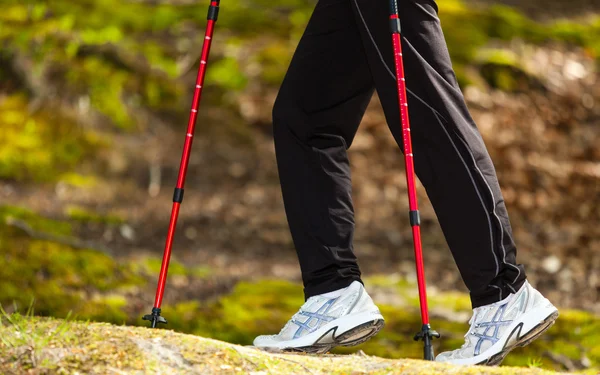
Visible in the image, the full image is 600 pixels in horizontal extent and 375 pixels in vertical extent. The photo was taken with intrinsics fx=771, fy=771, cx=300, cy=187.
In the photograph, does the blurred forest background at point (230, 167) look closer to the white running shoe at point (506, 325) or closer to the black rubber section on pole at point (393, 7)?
the white running shoe at point (506, 325)

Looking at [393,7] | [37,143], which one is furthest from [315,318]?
[37,143]

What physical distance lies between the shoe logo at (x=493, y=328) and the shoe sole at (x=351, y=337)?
451 mm

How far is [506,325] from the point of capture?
127 inches

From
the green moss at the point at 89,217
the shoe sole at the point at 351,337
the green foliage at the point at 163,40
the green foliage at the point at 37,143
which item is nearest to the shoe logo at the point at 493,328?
the shoe sole at the point at 351,337

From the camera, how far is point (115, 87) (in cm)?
1134

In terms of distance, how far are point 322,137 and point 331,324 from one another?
0.91m

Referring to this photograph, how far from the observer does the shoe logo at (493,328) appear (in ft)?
10.7

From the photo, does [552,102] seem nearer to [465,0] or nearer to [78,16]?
[465,0]

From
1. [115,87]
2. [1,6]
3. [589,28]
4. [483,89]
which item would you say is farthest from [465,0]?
[1,6]

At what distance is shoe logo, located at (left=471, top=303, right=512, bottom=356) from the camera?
325 cm

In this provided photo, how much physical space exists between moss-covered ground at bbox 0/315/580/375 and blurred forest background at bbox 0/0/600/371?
2.52 m

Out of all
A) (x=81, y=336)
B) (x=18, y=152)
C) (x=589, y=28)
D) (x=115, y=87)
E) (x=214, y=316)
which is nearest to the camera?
(x=81, y=336)

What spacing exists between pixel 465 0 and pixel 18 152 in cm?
841

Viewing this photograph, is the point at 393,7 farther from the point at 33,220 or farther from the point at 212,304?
the point at 33,220
